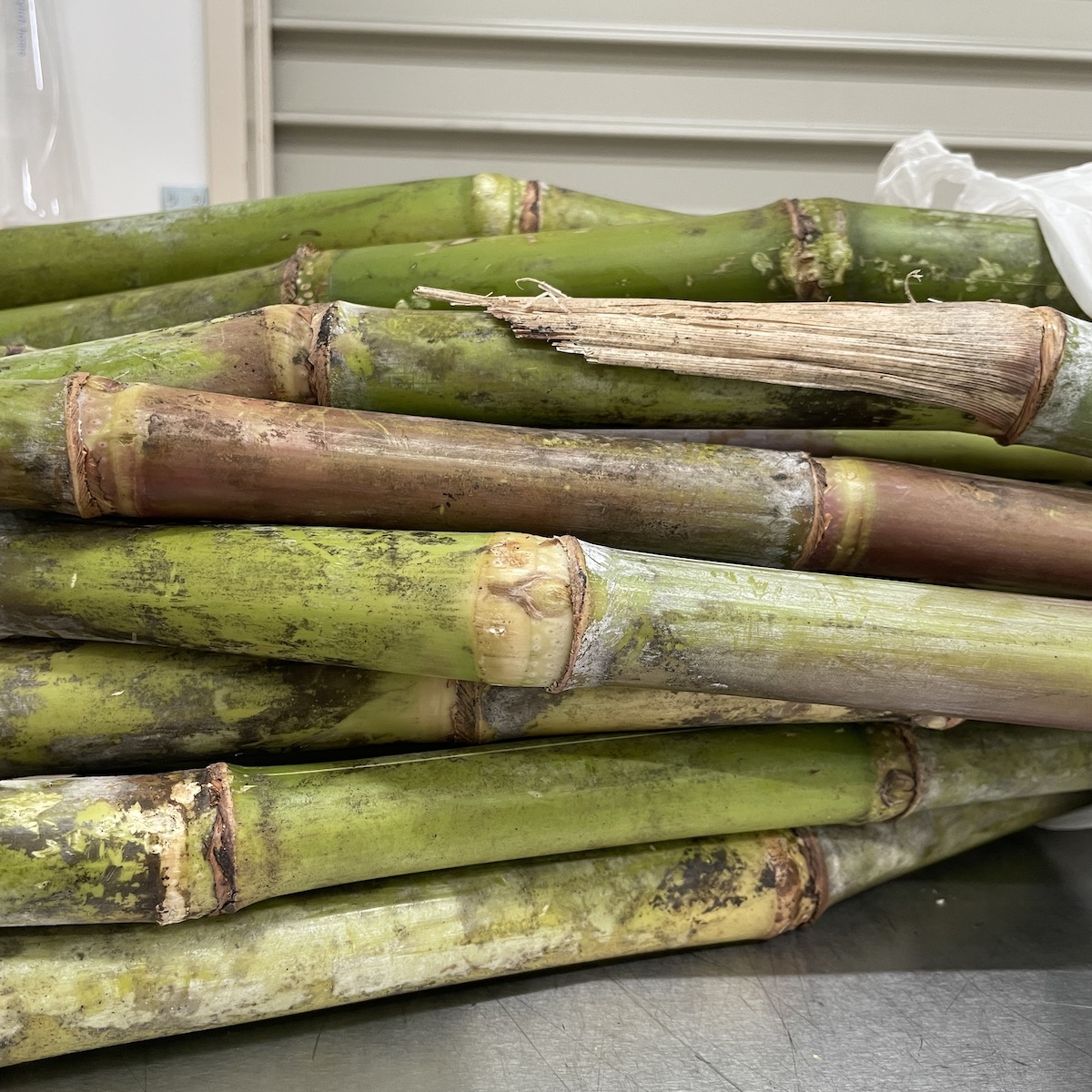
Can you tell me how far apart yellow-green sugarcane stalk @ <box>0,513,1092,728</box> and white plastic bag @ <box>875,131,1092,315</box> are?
39cm

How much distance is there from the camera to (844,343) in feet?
2.86

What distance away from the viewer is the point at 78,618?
0.83 metres

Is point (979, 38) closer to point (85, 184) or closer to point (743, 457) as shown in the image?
point (743, 457)

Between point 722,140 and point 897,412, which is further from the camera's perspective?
point 722,140

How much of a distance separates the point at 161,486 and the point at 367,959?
0.48 meters

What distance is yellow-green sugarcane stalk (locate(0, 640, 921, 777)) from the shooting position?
84 cm

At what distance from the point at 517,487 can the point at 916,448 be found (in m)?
0.53

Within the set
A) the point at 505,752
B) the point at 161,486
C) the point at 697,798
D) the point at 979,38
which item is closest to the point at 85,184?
the point at 161,486

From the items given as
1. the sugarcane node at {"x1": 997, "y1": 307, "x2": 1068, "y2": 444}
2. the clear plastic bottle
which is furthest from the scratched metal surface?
the clear plastic bottle

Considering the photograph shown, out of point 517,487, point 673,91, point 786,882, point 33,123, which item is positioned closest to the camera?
point 517,487

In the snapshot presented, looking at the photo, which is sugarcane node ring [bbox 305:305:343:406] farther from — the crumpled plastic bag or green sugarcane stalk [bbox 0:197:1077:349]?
the crumpled plastic bag

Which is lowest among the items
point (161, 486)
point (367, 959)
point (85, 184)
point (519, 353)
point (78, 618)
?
point (367, 959)

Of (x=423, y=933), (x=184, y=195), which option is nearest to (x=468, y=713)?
(x=423, y=933)

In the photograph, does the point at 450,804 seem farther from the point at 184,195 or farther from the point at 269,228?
the point at 184,195
